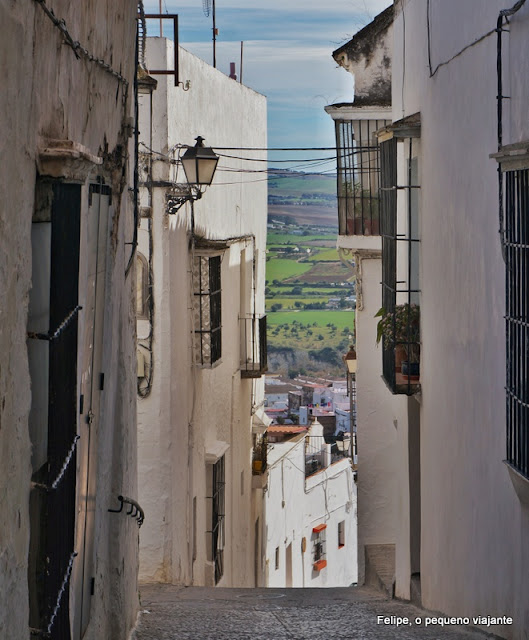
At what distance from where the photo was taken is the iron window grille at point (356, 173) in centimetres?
1338

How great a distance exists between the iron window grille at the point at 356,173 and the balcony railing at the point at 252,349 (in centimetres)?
324

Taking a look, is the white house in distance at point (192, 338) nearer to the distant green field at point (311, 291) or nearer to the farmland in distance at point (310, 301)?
the farmland in distance at point (310, 301)

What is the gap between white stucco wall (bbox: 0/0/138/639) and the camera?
10.9 feet

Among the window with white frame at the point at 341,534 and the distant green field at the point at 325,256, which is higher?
the distant green field at the point at 325,256

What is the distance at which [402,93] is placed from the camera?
419 inches

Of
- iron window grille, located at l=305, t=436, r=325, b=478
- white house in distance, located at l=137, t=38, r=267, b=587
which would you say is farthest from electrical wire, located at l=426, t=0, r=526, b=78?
iron window grille, located at l=305, t=436, r=325, b=478

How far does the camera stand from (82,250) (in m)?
4.36

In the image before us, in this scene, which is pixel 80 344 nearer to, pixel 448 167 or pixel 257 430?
pixel 448 167

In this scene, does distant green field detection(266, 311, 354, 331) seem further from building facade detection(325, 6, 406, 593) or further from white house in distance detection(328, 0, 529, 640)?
white house in distance detection(328, 0, 529, 640)

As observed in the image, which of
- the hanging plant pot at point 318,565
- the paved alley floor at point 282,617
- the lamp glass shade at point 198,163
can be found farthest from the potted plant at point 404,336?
the hanging plant pot at point 318,565

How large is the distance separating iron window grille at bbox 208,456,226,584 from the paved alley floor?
3.37 meters

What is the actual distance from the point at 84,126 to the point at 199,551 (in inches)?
348

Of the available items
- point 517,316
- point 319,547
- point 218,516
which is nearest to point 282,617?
point 517,316

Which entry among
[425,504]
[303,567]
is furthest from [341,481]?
[425,504]
